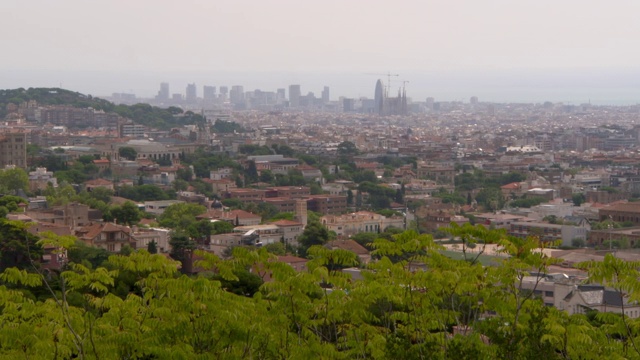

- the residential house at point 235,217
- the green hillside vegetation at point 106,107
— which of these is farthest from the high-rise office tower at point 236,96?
the residential house at point 235,217

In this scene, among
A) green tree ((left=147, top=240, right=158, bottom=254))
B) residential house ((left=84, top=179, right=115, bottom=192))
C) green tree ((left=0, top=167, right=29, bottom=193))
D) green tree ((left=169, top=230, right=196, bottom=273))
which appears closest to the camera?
green tree ((left=169, top=230, right=196, bottom=273))

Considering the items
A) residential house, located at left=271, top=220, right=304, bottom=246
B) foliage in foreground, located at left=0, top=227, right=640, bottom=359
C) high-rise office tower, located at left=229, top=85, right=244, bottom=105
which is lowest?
high-rise office tower, located at left=229, top=85, right=244, bottom=105

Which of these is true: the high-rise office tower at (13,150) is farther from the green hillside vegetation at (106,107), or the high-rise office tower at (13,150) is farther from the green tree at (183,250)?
the green hillside vegetation at (106,107)

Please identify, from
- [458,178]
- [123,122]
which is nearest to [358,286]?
[458,178]

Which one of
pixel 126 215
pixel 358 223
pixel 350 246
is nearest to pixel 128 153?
pixel 358 223

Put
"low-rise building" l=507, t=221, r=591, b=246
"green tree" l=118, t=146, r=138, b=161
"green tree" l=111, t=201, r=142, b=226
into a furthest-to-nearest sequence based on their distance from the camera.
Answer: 1. "green tree" l=118, t=146, r=138, b=161
2. "low-rise building" l=507, t=221, r=591, b=246
3. "green tree" l=111, t=201, r=142, b=226

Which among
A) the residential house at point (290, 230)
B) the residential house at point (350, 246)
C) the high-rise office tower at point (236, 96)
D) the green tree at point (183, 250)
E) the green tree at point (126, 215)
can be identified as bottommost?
the high-rise office tower at point (236, 96)

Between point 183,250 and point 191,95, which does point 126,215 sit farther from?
point 191,95

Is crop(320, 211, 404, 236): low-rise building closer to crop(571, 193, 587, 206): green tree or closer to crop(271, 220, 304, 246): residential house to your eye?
crop(271, 220, 304, 246): residential house

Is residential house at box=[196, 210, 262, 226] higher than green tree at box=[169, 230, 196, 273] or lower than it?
lower

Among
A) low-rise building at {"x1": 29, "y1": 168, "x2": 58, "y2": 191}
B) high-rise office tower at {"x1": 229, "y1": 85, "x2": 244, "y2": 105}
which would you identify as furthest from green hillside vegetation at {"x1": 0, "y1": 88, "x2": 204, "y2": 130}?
high-rise office tower at {"x1": 229, "y1": 85, "x2": 244, "y2": 105}
